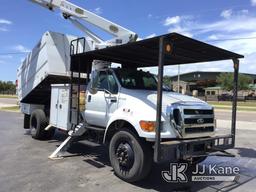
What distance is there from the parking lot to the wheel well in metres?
0.74

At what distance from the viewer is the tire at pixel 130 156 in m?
5.96

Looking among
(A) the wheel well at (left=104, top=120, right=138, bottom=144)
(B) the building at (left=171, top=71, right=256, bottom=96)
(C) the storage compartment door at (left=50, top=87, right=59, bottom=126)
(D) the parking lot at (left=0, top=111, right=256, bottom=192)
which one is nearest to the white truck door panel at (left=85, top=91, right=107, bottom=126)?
(A) the wheel well at (left=104, top=120, right=138, bottom=144)

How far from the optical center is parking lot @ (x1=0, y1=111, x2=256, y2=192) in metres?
5.93

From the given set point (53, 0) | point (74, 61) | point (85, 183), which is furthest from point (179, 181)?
point (53, 0)

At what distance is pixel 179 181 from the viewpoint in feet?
21.1

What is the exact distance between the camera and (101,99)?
7645mm

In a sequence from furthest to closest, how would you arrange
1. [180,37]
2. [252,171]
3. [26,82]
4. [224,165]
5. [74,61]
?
1. [26,82]
2. [74,61]
3. [224,165]
4. [252,171]
5. [180,37]

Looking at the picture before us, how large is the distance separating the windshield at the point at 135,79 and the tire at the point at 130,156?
4.51ft

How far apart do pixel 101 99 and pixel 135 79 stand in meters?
0.97

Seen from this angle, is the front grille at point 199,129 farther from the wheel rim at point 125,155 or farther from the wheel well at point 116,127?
the wheel rim at point 125,155

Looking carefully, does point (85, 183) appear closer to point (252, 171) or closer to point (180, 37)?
point (180, 37)

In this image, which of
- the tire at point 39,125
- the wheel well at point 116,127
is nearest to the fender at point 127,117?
the wheel well at point 116,127

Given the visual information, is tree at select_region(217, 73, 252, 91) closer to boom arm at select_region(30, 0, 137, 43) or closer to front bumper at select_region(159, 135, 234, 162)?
boom arm at select_region(30, 0, 137, 43)

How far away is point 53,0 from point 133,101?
6.99m
